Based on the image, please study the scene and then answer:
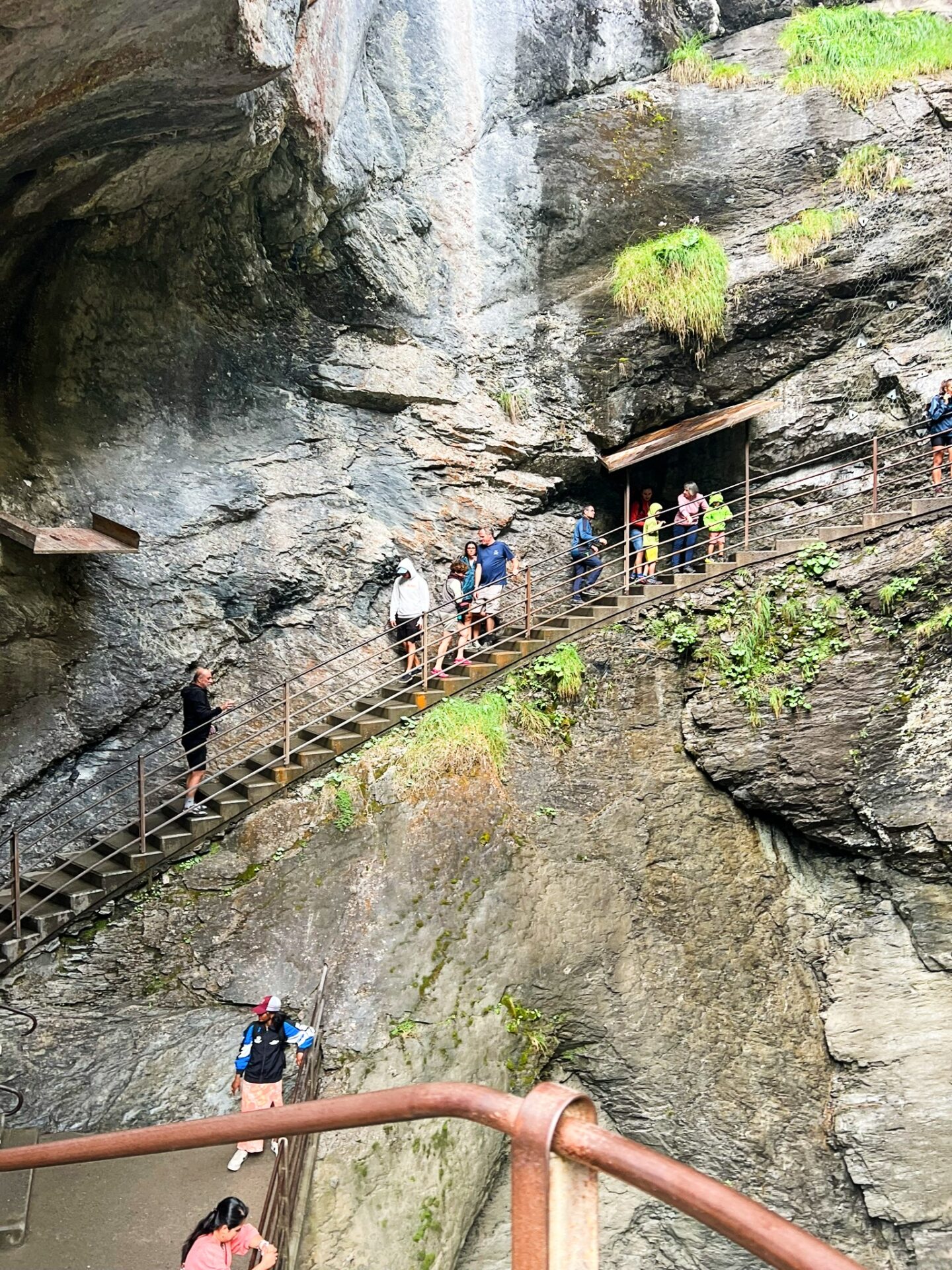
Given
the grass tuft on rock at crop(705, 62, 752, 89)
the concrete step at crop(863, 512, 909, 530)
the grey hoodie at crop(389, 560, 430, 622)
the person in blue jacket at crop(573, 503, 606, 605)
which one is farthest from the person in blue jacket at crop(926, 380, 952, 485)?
the grass tuft on rock at crop(705, 62, 752, 89)

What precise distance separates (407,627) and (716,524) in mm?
4703

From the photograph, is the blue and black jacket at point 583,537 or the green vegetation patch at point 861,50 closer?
the blue and black jacket at point 583,537

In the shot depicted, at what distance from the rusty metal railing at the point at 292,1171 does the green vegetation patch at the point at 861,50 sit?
17.1 m

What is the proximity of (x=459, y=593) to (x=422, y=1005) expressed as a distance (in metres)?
5.89

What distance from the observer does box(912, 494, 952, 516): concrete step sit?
37.5 feet

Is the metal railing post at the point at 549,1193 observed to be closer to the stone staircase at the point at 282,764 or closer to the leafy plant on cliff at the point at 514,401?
the stone staircase at the point at 282,764

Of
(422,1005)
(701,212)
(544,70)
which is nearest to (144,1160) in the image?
(422,1005)

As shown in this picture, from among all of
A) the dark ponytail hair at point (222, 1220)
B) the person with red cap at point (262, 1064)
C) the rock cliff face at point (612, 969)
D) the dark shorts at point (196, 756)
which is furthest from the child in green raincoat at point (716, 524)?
the dark ponytail hair at point (222, 1220)

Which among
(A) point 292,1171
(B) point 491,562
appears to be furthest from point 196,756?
(A) point 292,1171

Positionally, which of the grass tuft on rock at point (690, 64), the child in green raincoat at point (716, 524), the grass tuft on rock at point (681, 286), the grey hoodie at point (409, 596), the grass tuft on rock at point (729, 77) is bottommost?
the grey hoodie at point (409, 596)

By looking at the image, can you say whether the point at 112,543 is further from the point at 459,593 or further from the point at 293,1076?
the point at 293,1076

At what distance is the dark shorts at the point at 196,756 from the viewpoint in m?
10.7

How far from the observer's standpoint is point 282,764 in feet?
35.6

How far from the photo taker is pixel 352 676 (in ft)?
42.6
